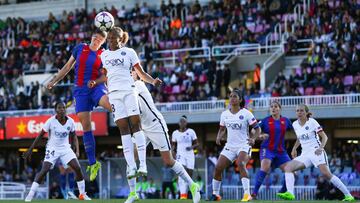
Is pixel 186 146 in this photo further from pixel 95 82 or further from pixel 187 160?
pixel 95 82

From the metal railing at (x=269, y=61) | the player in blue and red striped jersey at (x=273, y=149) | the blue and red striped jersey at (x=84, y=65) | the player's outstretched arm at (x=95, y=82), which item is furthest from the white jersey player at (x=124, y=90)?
the metal railing at (x=269, y=61)

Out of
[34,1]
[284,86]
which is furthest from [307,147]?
[34,1]

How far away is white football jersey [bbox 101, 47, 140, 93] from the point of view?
52.1 ft

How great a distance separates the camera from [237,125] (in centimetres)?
2041

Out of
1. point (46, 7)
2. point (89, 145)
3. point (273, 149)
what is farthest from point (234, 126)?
point (46, 7)

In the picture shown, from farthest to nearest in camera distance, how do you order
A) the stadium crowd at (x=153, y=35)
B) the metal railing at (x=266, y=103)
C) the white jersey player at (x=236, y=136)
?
the stadium crowd at (x=153, y=35) → the metal railing at (x=266, y=103) → the white jersey player at (x=236, y=136)

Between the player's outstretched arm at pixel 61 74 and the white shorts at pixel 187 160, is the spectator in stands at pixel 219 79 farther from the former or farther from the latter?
the player's outstretched arm at pixel 61 74

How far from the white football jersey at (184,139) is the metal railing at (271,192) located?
3.38 metres

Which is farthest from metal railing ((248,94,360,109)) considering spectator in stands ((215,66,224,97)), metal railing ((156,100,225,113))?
spectator in stands ((215,66,224,97))

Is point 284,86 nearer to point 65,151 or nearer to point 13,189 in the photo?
point 13,189

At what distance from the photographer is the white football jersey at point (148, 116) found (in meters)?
16.2

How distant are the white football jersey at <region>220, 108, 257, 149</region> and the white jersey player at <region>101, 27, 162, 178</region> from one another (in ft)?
15.4

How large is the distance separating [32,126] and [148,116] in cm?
2359

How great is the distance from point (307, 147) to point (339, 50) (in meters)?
14.2
